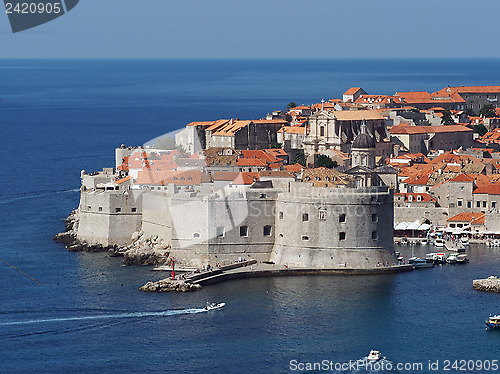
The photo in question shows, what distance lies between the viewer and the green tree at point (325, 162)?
7600cm

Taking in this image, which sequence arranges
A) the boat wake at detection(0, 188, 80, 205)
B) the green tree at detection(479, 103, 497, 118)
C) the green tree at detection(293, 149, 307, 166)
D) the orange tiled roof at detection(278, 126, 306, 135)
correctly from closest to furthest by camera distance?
the boat wake at detection(0, 188, 80, 205) < the green tree at detection(293, 149, 307, 166) < the orange tiled roof at detection(278, 126, 306, 135) < the green tree at detection(479, 103, 497, 118)

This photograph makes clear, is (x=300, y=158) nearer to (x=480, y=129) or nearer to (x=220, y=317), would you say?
(x=480, y=129)

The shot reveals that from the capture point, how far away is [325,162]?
76750mm

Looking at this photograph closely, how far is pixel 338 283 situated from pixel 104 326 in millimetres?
Answer: 10425

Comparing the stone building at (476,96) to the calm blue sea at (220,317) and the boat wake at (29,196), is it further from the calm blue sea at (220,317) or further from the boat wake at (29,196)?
the calm blue sea at (220,317)

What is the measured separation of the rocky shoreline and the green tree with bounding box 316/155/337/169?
18.7 metres

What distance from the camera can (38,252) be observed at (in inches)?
2247

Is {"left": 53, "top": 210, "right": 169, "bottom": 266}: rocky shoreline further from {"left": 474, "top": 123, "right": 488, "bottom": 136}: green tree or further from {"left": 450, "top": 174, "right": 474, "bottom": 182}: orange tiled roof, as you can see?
{"left": 474, "top": 123, "right": 488, "bottom": 136}: green tree

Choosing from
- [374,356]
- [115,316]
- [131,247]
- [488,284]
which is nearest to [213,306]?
[115,316]

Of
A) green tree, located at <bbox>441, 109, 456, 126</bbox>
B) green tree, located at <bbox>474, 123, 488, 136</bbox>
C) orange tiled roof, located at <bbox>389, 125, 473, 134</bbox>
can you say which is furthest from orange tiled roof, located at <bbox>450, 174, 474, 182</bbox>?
green tree, located at <bbox>474, 123, 488, 136</bbox>

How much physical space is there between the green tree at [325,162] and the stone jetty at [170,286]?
1107 inches

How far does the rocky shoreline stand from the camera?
54.1 metres

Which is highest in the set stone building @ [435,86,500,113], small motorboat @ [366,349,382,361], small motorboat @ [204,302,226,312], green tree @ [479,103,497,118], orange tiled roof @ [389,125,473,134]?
stone building @ [435,86,500,113]

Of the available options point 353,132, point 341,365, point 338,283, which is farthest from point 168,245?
point 353,132
